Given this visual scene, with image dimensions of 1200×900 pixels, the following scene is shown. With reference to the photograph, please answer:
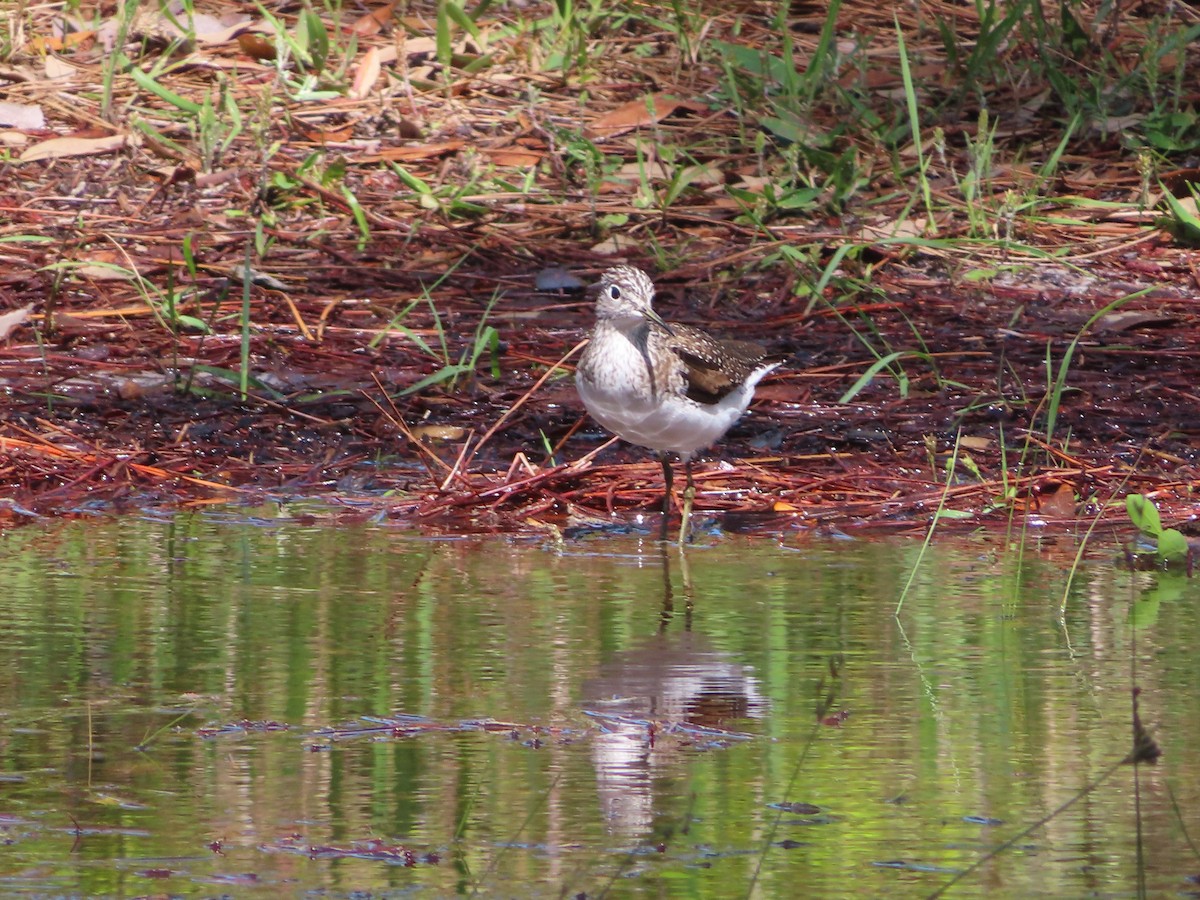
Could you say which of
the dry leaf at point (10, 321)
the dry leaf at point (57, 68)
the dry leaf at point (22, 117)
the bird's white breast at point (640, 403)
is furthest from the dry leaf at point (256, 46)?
the bird's white breast at point (640, 403)

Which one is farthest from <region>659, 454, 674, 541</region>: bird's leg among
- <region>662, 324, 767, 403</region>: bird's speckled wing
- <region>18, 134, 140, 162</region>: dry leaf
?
<region>18, 134, 140, 162</region>: dry leaf

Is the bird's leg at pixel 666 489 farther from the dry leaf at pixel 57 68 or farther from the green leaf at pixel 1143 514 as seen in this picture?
the dry leaf at pixel 57 68

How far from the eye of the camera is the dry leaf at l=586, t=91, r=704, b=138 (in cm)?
979

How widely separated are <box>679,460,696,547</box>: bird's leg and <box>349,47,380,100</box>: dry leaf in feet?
14.9

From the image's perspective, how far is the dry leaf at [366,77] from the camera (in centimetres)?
1010

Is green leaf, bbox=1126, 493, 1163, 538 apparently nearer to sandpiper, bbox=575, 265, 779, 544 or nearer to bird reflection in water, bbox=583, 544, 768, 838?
sandpiper, bbox=575, 265, 779, 544

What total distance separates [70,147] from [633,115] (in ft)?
9.26

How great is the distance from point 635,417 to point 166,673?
240cm

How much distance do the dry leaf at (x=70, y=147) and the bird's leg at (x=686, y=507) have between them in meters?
4.37

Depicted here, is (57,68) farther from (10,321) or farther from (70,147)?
(10,321)

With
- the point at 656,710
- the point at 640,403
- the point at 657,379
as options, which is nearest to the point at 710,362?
the point at 657,379

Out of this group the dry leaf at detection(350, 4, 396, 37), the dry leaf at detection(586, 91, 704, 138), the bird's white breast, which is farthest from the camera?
the dry leaf at detection(350, 4, 396, 37)

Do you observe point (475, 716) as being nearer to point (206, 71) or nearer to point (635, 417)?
point (635, 417)

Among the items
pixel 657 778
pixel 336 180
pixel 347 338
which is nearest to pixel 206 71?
pixel 336 180
